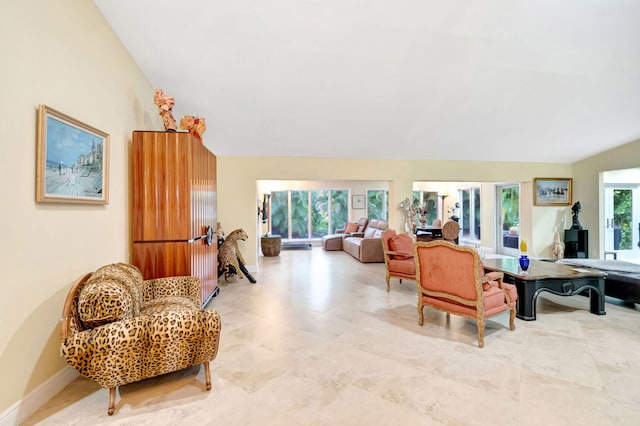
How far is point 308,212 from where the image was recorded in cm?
1092

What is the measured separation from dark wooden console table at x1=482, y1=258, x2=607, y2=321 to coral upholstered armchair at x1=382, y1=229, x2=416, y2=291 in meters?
1.27

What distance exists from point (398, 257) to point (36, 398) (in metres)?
4.21

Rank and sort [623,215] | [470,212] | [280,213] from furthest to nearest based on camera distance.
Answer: [280,213] → [470,212] → [623,215]

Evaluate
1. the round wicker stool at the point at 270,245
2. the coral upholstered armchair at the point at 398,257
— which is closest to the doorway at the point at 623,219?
A: the coral upholstered armchair at the point at 398,257

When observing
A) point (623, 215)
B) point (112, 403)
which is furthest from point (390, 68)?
point (623, 215)

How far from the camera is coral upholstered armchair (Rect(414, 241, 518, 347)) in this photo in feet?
9.11

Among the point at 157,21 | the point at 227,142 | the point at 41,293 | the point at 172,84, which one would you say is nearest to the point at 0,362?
the point at 41,293

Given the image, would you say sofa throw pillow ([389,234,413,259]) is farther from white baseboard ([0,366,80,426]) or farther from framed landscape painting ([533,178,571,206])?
framed landscape painting ([533,178,571,206])

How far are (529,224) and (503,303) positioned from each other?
532cm

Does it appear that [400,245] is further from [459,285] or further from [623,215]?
[623,215]

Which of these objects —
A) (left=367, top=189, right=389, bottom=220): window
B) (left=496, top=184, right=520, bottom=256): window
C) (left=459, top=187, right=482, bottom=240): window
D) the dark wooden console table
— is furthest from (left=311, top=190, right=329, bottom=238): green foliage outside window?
the dark wooden console table

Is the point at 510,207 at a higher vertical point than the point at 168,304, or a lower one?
higher

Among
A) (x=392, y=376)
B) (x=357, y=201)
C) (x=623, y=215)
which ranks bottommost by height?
(x=392, y=376)

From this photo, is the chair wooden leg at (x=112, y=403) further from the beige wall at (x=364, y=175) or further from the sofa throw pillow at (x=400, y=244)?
the beige wall at (x=364, y=175)
